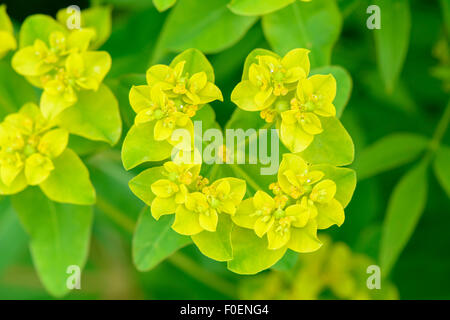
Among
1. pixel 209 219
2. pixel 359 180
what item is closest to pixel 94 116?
pixel 209 219

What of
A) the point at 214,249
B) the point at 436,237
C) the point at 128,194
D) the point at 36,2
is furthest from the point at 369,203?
the point at 36,2

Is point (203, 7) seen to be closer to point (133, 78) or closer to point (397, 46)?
point (133, 78)

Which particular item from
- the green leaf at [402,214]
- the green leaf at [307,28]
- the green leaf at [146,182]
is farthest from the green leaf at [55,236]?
the green leaf at [402,214]

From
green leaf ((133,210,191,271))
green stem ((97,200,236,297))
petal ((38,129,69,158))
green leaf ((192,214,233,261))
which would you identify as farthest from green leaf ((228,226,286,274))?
green stem ((97,200,236,297))

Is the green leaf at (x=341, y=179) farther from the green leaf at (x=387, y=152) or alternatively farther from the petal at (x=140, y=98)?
the green leaf at (x=387, y=152)

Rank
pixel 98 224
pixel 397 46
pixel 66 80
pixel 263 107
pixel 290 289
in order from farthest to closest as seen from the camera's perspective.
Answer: pixel 98 224
pixel 290 289
pixel 397 46
pixel 66 80
pixel 263 107

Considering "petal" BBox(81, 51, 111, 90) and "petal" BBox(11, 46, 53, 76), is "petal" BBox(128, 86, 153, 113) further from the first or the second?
"petal" BBox(11, 46, 53, 76)
